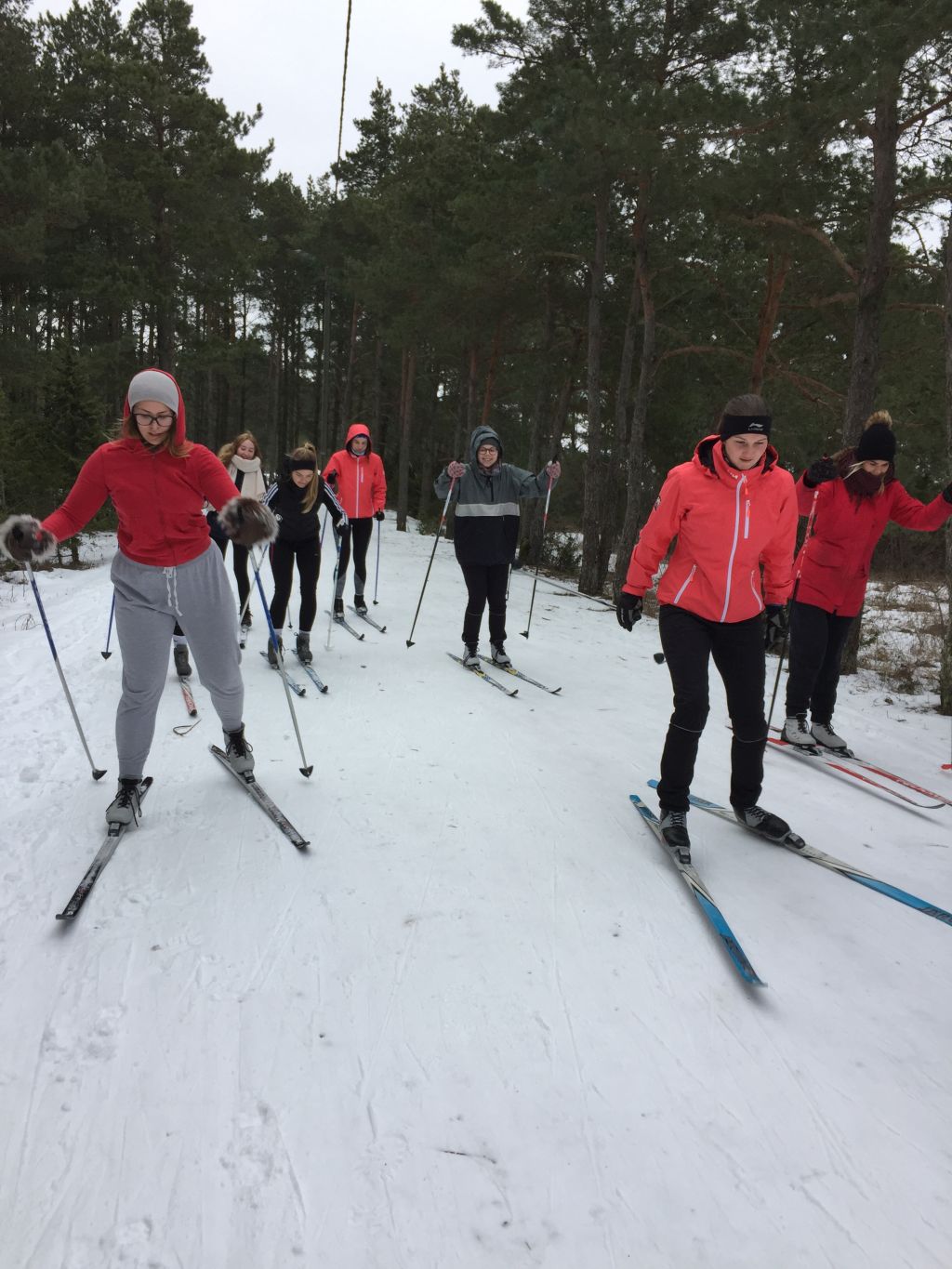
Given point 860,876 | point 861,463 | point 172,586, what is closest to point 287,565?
point 172,586

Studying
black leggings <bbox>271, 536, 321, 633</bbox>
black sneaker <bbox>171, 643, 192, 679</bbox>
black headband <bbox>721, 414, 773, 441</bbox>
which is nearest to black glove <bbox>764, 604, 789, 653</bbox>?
black headband <bbox>721, 414, 773, 441</bbox>

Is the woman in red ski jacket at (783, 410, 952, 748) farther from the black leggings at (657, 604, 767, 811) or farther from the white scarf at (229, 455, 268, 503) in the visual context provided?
the white scarf at (229, 455, 268, 503)

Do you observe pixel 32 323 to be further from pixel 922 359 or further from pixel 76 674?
pixel 922 359

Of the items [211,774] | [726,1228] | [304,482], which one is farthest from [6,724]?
[726,1228]

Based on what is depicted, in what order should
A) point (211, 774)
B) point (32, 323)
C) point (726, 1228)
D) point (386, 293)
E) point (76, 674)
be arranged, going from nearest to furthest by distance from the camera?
point (726, 1228)
point (211, 774)
point (76, 674)
point (32, 323)
point (386, 293)

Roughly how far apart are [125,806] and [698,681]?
292 cm

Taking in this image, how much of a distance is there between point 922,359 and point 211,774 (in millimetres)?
12297

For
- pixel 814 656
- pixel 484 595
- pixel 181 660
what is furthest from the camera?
pixel 484 595

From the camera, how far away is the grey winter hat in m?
3.22

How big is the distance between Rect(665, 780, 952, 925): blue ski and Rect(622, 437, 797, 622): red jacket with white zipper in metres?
1.22

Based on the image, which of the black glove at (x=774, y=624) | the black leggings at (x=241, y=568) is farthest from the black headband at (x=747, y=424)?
the black leggings at (x=241, y=568)

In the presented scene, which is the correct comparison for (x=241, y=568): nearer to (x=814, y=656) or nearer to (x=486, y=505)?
(x=486, y=505)

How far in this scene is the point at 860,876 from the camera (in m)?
3.34

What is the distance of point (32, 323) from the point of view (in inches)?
664
